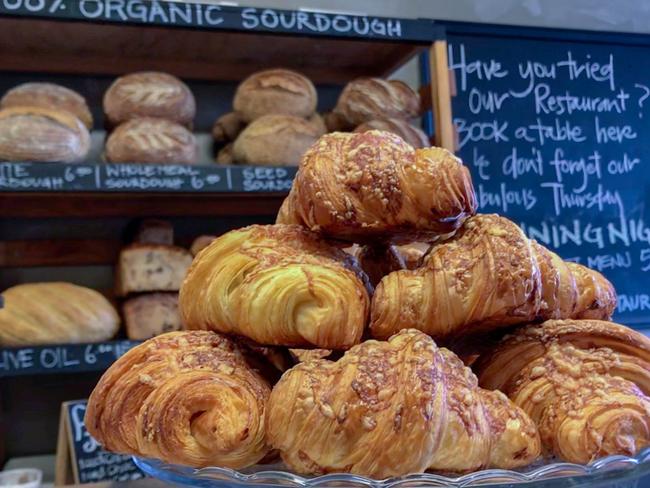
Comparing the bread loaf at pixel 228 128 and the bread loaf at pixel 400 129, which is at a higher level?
the bread loaf at pixel 228 128

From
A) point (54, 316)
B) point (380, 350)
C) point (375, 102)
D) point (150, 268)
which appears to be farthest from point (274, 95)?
point (380, 350)

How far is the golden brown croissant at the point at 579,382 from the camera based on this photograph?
0.58 m

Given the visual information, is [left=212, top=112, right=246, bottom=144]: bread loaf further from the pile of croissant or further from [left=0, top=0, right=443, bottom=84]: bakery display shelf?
the pile of croissant

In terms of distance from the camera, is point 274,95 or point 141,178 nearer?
point 141,178

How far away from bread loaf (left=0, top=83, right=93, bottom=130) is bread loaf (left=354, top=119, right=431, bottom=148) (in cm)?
67

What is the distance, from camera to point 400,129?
1701 millimetres

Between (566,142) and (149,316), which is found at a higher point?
(566,142)

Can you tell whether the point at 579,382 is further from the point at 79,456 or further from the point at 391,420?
the point at 79,456

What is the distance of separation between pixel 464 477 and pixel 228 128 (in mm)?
1427

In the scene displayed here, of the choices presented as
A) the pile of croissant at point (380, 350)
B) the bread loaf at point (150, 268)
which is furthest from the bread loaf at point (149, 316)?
the pile of croissant at point (380, 350)

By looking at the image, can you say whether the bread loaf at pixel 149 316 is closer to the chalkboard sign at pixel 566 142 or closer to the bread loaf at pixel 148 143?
the bread loaf at pixel 148 143

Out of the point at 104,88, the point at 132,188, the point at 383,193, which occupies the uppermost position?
the point at 104,88

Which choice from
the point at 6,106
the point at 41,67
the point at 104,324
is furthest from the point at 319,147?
the point at 41,67

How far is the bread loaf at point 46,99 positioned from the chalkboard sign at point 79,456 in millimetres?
678
